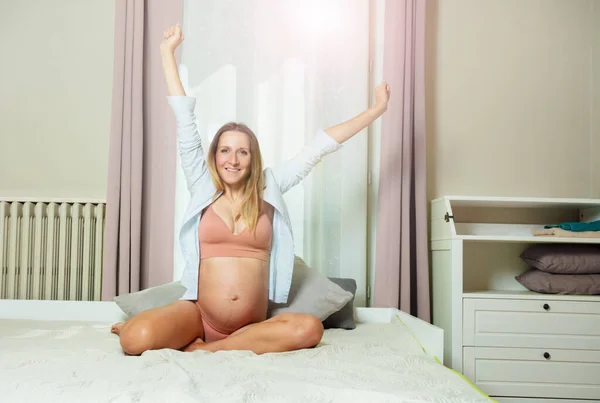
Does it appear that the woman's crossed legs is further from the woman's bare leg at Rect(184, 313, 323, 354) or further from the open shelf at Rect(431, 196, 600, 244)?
the open shelf at Rect(431, 196, 600, 244)

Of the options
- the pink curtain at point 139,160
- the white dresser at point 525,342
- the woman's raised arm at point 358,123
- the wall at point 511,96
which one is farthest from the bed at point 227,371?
the wall at point 511,96

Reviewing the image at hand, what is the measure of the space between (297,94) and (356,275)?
89 cm

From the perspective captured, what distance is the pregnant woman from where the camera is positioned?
67.5 inches

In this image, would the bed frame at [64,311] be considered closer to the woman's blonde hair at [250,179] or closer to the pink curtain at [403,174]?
the pink curtain at [403,174]

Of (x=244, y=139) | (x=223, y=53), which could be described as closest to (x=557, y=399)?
(x=244, y=139)

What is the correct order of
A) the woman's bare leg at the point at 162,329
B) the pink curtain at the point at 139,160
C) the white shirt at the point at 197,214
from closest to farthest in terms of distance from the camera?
the woman's bare leg at the point at 162,329 → the white shirt at the point at 197,214 → the pink curtain at the point at 139,160

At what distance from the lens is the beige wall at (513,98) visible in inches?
117

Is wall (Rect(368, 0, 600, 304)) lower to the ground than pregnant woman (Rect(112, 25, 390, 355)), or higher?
higher

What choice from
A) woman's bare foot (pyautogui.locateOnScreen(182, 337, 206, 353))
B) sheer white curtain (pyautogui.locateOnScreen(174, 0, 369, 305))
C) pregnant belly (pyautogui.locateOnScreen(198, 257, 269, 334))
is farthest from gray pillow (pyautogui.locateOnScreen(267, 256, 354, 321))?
sheer white curtain (pyautogui.locateOnScreen(174, 0, 369, 305))

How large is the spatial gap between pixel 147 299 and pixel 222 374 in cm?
85

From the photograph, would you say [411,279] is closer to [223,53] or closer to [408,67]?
[408,67]

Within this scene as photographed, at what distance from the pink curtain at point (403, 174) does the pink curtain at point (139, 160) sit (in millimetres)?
961

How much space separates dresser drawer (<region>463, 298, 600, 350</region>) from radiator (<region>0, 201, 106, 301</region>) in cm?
165

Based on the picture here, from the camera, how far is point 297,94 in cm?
284
